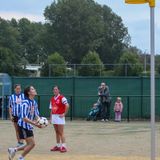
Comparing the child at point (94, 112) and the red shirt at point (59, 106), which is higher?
the red shirt at point (59, 106)

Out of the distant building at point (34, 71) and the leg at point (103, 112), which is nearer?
the leg at point (103, 112)

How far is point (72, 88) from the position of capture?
33.1 m

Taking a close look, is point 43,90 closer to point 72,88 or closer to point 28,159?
point 72,88

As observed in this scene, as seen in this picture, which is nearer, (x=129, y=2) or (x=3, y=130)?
(x=129, y=2)

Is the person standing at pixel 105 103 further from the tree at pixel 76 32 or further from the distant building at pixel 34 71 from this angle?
the tree at pixel 76 32

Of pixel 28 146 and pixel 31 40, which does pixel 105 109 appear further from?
pixel 31 40

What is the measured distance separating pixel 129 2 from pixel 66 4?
110592 mm

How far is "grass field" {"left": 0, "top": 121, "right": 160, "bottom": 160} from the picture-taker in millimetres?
15117

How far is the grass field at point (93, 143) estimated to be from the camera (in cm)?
1512

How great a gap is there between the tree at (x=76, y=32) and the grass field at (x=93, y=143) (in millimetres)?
92120

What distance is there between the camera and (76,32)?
118875mm

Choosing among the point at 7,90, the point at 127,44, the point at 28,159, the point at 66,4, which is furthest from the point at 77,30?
the point at 28,159

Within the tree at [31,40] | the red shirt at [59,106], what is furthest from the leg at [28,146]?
the tree at [31,40]

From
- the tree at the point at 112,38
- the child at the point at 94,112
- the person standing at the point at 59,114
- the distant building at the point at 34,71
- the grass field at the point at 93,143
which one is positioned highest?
the tree at the point at 112,38
